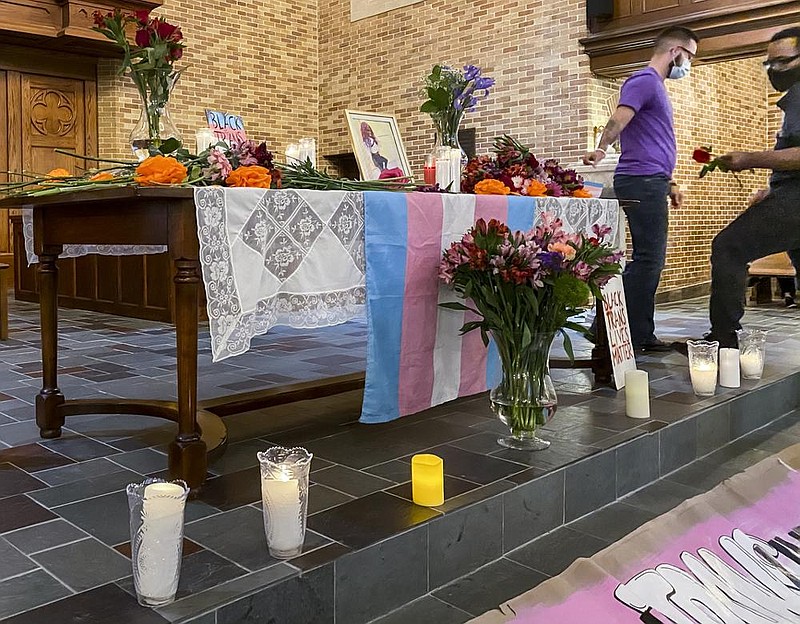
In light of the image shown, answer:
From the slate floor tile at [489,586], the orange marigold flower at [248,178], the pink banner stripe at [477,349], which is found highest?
the orange marigold flower at [248,178]

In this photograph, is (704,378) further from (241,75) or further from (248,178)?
(241,75)

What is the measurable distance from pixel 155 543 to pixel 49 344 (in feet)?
4.34

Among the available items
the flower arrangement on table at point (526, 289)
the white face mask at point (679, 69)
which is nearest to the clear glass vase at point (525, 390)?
the flower arrangement on table at point (526, 289)

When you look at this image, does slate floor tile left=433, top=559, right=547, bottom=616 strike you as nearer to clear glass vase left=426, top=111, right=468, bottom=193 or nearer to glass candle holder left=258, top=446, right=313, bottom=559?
glass candle holder left=258, top=446, right=313, bottom=559

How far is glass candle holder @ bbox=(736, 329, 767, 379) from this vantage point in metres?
3.44

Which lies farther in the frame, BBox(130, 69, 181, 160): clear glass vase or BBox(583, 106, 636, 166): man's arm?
BBox(583, 106, 636, 166): man's arm

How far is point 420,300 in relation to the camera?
251cm

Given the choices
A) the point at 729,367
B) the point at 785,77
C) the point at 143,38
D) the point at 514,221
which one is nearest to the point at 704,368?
the point at 729,367

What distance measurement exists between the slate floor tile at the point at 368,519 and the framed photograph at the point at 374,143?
1.76 metres

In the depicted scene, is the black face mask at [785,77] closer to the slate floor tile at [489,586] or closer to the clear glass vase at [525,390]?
the clear glass vase at [525,390]

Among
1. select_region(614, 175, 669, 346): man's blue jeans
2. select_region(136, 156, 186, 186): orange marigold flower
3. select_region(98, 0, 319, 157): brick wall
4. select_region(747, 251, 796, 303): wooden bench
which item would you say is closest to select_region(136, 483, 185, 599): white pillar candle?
select_region(136, 156, 186, 186): orange marigold flower

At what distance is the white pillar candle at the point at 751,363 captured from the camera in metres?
3.44

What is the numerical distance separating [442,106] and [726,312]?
1.76 meters

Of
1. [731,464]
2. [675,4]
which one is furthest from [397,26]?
[731,464]
